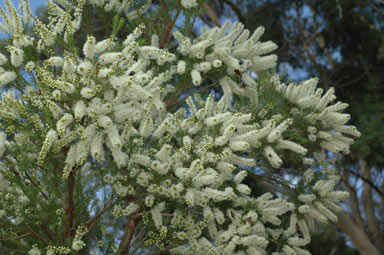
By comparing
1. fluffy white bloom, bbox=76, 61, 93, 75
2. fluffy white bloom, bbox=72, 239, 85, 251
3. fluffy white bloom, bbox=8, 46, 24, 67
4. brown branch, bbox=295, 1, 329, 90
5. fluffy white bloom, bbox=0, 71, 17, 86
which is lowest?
fluffy white bloom, bbox=72, 239, 85, 251

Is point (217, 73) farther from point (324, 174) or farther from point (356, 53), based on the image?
point (356, 53)

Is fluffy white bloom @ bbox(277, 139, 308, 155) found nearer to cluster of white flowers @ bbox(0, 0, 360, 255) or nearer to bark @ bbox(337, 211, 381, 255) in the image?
cluster of white flowers @ bbox(0, 0, 360, 255)

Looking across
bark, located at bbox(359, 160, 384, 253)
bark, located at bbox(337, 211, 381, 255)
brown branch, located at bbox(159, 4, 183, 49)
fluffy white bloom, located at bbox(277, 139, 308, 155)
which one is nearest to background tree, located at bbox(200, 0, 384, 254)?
bark, located at bbox(359, 160, 384, 253)

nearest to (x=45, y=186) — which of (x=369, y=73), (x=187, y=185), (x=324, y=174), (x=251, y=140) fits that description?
(x=187, y=185)

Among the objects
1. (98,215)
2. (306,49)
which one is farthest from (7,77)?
(306,49)

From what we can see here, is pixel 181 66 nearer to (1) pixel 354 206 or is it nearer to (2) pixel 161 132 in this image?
(2) pixel 161 132

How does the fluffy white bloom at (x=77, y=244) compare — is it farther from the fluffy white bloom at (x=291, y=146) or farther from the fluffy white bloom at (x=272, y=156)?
the fluffy white bloom at (x=291, y=146)

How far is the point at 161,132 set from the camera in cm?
369

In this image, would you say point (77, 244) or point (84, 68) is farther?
point (77, 244)

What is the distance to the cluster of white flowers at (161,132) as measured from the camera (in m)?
3.01

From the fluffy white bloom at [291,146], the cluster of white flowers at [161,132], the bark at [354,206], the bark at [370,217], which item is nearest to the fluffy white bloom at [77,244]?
the cluster of white flowers at [161,132]

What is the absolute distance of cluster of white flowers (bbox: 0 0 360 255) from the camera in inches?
118

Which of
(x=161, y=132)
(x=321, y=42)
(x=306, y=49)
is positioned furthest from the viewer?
(x=321, y=42)

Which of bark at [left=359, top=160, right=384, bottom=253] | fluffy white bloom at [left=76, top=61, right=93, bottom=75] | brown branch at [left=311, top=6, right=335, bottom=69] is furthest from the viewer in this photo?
brown branch at [left=311, top=6, right=335, bottom=69]
